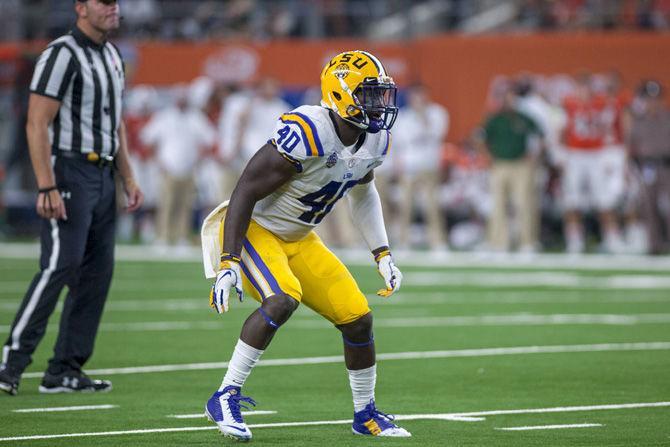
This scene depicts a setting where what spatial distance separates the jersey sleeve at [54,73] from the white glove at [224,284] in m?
1.94

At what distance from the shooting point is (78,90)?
25.7 feet

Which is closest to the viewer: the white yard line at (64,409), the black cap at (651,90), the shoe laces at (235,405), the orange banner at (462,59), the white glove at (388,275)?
the shoe laces at (235,405)

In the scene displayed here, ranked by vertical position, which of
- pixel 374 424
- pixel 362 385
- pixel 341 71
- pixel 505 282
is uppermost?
pixel 341 71

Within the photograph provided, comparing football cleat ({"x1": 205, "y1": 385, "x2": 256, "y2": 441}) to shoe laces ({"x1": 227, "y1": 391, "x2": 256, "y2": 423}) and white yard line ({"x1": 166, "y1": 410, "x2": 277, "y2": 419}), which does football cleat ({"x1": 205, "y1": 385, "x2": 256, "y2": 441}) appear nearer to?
shoe laces ({"x1": 227, "y1": 391, "x2": 256, "y2": 423})

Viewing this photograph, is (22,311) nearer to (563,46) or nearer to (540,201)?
(540,201)

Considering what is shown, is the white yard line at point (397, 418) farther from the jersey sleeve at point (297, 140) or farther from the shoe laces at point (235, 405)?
the jersey sleeve at point (297, 140)

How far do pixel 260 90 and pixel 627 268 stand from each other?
5.31 m

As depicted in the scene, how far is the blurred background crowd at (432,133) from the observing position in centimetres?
1822

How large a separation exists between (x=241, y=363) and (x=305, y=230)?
77 cm

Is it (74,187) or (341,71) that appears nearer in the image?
(341,71)

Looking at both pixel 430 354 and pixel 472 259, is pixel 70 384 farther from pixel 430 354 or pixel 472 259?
pixel 472 259

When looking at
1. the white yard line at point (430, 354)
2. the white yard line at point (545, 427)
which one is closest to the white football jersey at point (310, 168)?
the white yard line at point (545, 427)

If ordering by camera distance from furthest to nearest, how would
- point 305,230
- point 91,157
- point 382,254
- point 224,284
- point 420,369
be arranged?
point 420,369 < point 91,157 < point 382,254 < point 305,230 < point 224,284

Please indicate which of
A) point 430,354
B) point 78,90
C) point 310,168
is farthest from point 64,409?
point 430,354
